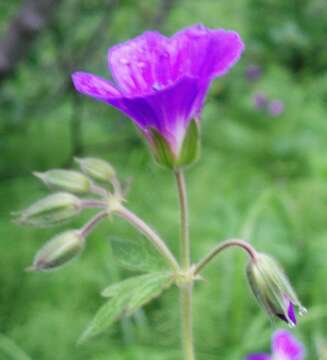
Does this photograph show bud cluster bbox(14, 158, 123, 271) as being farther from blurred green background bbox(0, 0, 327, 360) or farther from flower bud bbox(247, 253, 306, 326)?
blurred green background bbox(0, 0, 327, 360)

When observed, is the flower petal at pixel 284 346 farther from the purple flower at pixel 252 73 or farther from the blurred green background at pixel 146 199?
the purple flower at pixel 252 73

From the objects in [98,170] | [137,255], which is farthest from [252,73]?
[137,255]

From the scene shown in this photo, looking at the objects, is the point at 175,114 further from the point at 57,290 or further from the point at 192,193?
the point at 192,193

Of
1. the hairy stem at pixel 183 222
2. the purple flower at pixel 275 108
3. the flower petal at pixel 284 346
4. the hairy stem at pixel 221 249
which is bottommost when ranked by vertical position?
the flower petal at pixel 284 346

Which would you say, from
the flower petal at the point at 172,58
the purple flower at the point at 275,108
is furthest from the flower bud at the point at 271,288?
the purple flower at the point at 275,108

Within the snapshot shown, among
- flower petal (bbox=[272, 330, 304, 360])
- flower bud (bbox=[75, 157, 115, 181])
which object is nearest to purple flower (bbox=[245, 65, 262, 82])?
flower petal (bbox=[272, 330, 304, 360])

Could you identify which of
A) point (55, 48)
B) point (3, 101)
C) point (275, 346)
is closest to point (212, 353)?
point (275, 346)

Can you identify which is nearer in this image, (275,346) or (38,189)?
(275,346)
